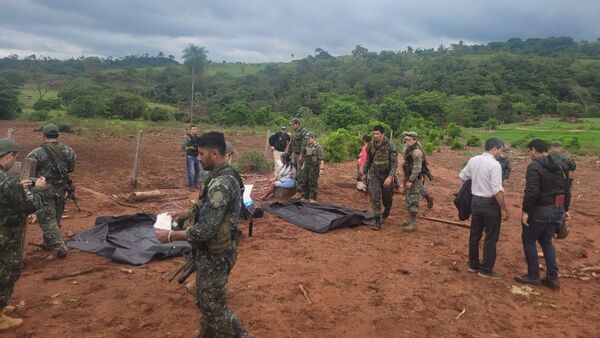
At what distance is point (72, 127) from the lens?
25266mm

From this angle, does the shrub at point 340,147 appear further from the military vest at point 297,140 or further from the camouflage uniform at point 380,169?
the camouflage uniform at point 380,169

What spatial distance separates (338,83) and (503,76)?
2574 cm

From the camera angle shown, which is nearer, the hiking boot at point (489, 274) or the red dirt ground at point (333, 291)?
the red dirt ground at point (333, 291)

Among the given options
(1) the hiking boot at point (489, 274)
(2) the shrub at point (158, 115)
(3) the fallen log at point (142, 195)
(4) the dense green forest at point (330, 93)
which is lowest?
(1) the hiking boot at point (489, 274)

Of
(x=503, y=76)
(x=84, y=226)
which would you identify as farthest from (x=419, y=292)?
(x=503, y=76)

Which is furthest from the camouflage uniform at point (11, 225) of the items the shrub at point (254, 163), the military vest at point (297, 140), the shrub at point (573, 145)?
the shrub at point (573, 145)

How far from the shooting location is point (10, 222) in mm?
3914

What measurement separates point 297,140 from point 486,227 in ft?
17.2

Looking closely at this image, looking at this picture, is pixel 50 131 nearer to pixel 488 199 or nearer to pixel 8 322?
pixel 8 322

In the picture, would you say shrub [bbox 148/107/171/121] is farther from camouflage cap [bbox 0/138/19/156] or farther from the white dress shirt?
the white dress shirt

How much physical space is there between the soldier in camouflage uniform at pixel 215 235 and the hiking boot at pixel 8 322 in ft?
6.66

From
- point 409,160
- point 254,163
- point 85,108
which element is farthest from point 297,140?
point 85,108

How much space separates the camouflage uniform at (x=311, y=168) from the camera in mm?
9352

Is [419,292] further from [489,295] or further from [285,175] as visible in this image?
[285,175]
